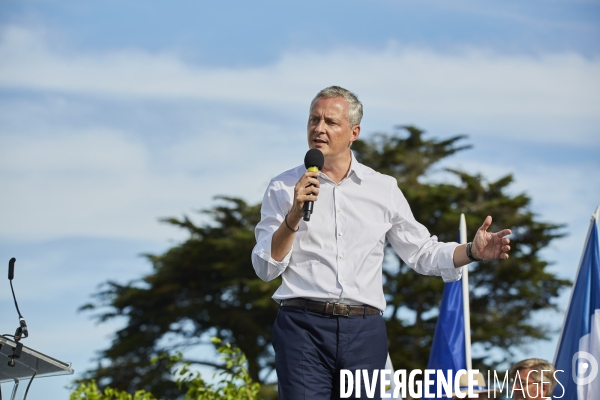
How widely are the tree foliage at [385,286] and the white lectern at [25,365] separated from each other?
16534mm

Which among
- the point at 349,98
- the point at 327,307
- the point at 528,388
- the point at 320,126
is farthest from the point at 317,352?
the point at 528,388

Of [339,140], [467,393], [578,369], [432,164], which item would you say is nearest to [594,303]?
[578,369]

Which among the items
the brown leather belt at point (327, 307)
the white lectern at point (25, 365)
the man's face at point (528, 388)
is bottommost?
the white lectern at point (25, 365)

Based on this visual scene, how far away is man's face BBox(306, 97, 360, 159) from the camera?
3961mm

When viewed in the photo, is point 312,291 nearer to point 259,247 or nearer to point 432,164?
point 259,247

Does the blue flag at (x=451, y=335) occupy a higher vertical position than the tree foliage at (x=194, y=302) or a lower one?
lower

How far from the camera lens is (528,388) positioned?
16.8ft

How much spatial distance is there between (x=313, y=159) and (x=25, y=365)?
1637 millimetres

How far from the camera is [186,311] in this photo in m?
24.9

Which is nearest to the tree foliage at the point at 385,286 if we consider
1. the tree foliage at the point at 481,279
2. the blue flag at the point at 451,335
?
the tree foliage at the point at 481,279

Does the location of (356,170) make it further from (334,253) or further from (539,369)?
(539,369)

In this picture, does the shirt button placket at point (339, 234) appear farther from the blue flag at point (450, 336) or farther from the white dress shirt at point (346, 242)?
the blue flag at point (450, 336)

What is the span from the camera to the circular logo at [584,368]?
629 cm

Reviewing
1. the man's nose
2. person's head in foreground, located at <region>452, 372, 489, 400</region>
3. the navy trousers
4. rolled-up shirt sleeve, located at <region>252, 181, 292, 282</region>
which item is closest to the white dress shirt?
rolled-up shirt sleeve, located at <region>252, 181, 292, 282</region>
